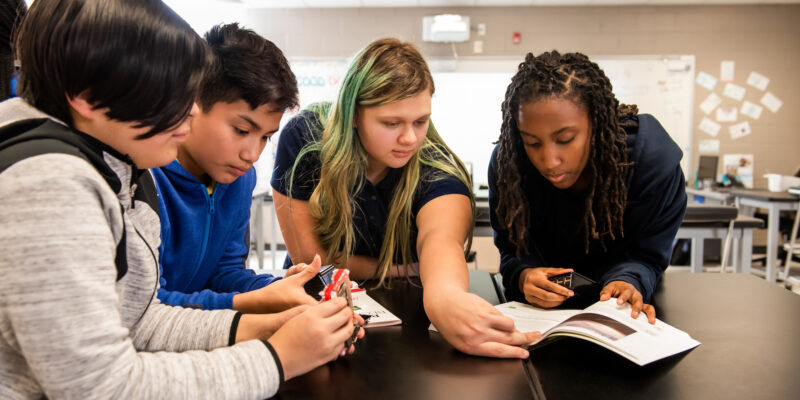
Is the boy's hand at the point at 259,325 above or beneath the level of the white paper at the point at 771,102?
beneath

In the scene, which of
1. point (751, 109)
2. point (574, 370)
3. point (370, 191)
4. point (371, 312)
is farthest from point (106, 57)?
point (751, 109)

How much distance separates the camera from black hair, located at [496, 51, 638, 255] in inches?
43.5

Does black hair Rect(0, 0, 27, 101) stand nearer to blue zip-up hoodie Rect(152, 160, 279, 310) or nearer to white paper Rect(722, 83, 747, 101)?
blue zip-up hoodie Rect(152, 160, 279, 310)

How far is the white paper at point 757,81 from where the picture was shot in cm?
496

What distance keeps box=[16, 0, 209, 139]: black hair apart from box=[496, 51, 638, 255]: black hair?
0.74 metres

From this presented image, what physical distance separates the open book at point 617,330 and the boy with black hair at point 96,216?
1.27 ft

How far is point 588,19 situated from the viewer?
501 centimetres

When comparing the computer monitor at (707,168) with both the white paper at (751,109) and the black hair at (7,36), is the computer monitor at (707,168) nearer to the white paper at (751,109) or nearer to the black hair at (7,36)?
the white paper at (751,109)

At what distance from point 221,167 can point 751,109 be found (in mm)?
5570

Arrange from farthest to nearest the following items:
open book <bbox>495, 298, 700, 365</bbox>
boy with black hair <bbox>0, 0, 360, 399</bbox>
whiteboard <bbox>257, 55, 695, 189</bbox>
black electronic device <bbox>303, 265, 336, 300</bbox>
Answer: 1. whiteboard <bbox>257, 55, 695, 189</bbox>
2. black electronic device <bbox>303, 265, 336, 300</bbox>
3. open book <bbox>495, 298, 700, 365</bbox>
4. boy with black hair <bbox>0, 0, 360, 399</bbox>

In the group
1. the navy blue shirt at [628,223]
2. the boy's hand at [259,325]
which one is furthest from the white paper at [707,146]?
the boy's hand at [259,325]

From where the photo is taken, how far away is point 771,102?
4.99 m

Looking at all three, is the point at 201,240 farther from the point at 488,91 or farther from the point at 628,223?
the point at 488,91

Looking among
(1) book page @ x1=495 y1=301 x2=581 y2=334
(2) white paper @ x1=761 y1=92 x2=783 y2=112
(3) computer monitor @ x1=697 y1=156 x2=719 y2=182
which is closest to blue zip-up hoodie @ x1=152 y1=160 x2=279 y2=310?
(1) book page @ x1=495 y1=301 x2=581 y2=334
